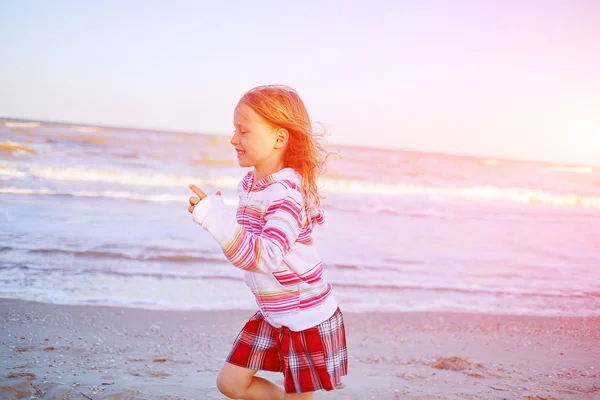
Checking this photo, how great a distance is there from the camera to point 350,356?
4.36 m

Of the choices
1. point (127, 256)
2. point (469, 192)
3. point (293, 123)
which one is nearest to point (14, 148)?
point (127, 256)

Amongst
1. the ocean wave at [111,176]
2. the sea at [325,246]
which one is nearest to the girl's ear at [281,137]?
the sea at [325,246]

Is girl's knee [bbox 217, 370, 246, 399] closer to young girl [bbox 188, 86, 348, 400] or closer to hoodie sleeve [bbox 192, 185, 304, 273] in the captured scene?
young girl [bbox 188, 86, 348, 400]

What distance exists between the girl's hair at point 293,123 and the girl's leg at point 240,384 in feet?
2.56

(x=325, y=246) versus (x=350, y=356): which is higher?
(x=325, y=246)

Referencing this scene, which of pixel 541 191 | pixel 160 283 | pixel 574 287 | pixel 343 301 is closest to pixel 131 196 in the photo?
pixel 160 283

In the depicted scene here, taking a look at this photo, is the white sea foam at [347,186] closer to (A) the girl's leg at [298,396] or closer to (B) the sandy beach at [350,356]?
(B) the sandy beach at [350,356]

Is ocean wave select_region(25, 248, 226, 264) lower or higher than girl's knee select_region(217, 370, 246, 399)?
lower

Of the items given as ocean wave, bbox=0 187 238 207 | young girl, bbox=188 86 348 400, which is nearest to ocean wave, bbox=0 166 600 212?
ocean wave, bbox=0 187 238 207

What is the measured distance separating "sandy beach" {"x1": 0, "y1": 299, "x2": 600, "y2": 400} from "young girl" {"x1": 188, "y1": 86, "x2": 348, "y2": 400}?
1.13 meters

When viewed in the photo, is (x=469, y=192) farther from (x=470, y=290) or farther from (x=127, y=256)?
(x=127, y=256)

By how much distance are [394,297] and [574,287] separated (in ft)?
8.19

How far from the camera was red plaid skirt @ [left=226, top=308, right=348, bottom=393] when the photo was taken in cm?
238

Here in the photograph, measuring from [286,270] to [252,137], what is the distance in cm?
54
